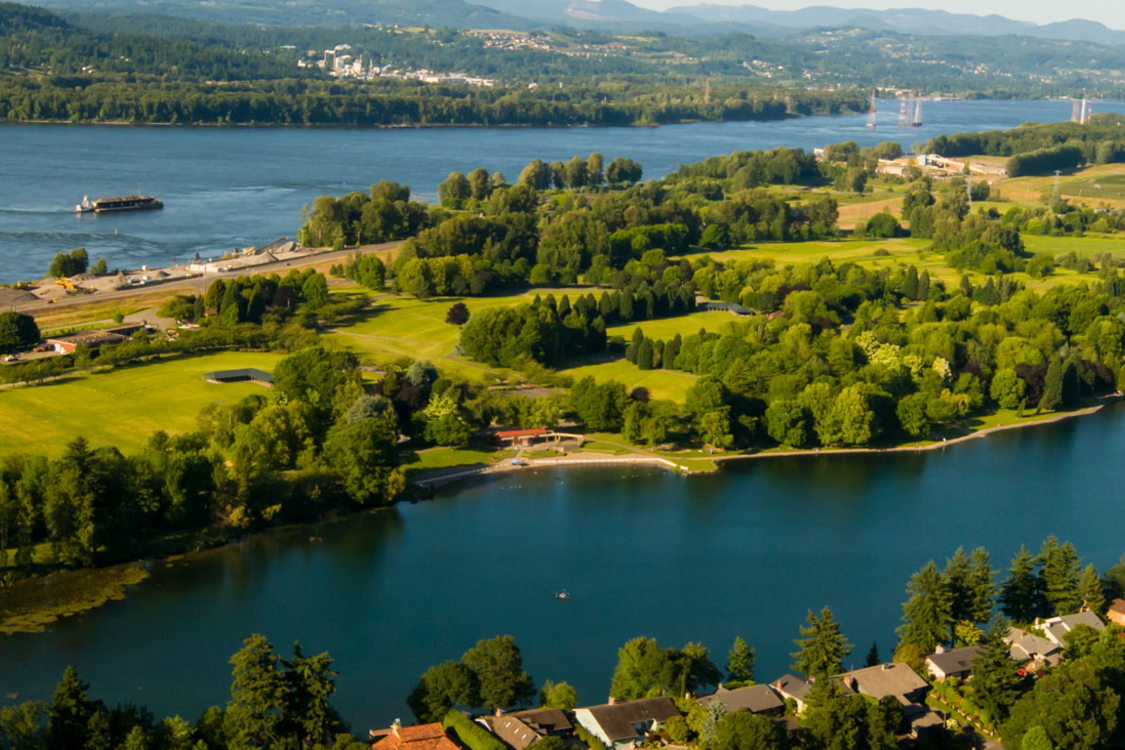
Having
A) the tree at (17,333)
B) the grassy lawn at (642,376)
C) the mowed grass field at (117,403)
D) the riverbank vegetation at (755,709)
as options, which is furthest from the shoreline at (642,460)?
the tree at (17,333)

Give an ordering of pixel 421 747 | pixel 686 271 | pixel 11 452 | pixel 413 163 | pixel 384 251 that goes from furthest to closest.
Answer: pixel 413 163, pixel 384 251, pixel 686 271, pixel 11 452, pixel 421 747

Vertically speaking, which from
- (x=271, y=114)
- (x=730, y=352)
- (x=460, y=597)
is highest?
(x=271, y=114)

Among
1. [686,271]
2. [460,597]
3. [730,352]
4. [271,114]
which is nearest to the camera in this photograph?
[460,597]

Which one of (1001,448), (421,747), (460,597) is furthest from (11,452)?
(1001,448)

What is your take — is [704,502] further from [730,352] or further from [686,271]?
[686,271]

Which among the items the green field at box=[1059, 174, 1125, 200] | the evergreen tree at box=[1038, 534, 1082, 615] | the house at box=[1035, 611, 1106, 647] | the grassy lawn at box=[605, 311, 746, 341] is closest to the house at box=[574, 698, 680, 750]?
the house at box=[1035, 611, 1106, 647]

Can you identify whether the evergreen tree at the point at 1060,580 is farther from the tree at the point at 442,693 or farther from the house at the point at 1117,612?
the tree at the point at 442,693
